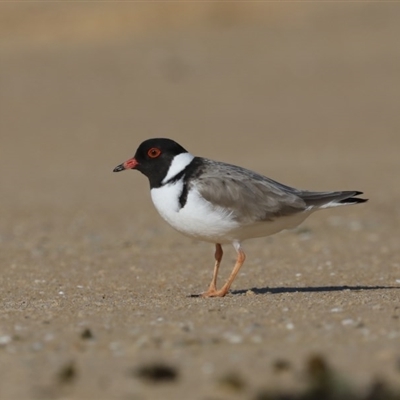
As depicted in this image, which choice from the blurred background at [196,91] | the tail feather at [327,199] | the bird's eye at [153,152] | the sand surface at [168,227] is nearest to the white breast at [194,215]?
the bird's eye at [153,152]

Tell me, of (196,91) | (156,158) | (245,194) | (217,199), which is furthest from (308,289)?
(196,91)

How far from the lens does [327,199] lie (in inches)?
318

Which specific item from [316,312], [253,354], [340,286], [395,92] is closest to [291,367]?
[253,354]

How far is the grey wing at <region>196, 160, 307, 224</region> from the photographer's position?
25.1 ft

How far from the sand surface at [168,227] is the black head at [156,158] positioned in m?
1.03

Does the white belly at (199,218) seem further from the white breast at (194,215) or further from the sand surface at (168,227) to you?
the sand surface at (168,227)

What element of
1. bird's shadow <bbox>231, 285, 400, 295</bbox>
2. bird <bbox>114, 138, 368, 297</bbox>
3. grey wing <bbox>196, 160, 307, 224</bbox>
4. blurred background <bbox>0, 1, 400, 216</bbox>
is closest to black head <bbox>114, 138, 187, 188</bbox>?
bird <bbox>114, 138, 368, 297</bbox>

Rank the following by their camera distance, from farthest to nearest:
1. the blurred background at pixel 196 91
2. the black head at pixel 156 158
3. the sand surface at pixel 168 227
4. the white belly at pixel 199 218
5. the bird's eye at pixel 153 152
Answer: the blurred background at pixel 196 91, the bird's eye at pixel 153 152, the black head at pixel 156 158, the white belly at pixel 199 218, the sand surface at pixel 168 227

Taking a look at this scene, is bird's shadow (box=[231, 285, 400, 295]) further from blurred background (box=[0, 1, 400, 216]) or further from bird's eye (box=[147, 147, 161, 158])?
blurred background (box=[0, 1, 400, 216])

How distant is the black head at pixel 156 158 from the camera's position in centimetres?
799

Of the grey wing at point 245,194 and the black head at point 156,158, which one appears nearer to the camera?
the grey wing at point 245,194

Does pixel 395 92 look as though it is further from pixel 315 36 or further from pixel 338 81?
pixel 315 36

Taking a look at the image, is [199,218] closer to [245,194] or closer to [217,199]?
[217,199]

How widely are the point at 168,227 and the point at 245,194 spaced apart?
5.90 meters
